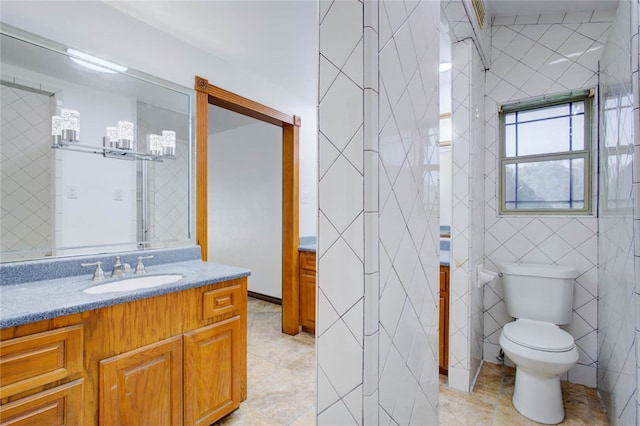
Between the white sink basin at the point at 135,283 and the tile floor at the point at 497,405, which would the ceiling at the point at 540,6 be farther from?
the white sink basin at the point at 135,283

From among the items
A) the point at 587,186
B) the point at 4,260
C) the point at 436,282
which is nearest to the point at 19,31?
the point at 4,260

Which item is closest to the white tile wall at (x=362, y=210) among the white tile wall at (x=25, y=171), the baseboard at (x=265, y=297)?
the white tile wall at (x=25, y=171)

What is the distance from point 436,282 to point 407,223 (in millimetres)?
440

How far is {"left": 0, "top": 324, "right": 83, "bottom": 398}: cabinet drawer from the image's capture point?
0.93 metres

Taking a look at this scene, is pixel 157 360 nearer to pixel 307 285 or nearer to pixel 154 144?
pixel 154 144

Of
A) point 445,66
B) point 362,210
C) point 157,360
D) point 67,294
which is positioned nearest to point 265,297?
point 157,360

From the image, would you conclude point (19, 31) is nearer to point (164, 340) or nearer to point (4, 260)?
point (4, 260)

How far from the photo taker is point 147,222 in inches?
73.4

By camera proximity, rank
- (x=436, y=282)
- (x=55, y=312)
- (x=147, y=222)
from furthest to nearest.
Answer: (x=147, y=222) → (x=436, y=282) → (x=55, y=312)

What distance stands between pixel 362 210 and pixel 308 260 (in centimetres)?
231

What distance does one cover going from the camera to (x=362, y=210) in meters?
0.62

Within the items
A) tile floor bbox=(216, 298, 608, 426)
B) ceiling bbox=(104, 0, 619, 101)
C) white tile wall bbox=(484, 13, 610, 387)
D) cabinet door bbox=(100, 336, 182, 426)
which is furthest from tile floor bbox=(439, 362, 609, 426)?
ceiling bbox=(104, 0, 619, 101)

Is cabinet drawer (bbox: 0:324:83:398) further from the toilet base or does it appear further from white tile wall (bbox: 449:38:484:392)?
the toilet base

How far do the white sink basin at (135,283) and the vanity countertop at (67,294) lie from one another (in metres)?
0.02
